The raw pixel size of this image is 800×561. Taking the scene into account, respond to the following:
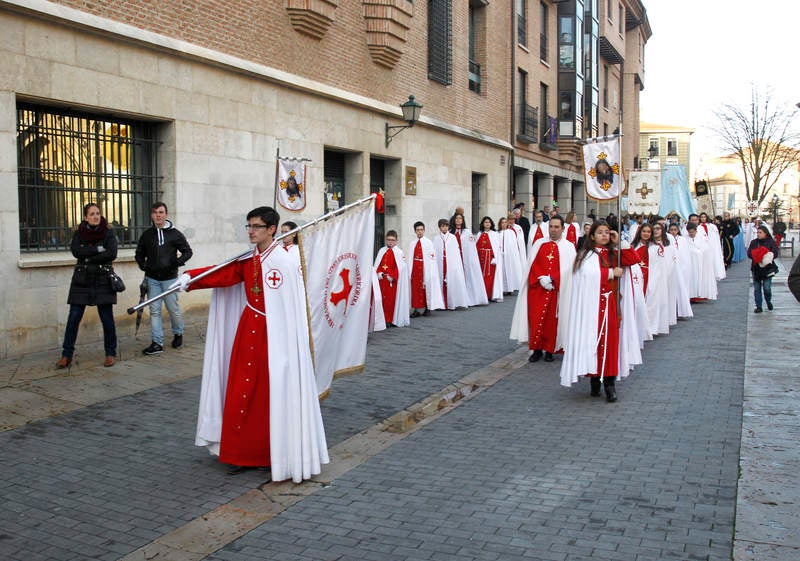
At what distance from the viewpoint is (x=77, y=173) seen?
10.2m

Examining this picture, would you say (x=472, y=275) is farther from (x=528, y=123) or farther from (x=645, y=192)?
(x=528, y=123)

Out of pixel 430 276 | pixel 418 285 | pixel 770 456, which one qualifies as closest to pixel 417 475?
pixel 770 456

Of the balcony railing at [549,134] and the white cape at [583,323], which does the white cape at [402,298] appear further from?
the balcony railing at [549,134]

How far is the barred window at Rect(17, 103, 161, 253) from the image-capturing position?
9.60 m

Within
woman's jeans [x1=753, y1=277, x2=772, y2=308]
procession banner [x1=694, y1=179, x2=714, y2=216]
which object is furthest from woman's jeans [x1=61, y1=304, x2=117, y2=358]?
procession banner [x1=694, y1=179, x2=714, y2=216]

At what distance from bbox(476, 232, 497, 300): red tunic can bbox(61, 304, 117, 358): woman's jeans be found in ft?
31.4

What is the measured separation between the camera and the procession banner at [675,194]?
24.7 m

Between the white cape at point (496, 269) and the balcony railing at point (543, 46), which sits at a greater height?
the balcony railing at point (543, 46)

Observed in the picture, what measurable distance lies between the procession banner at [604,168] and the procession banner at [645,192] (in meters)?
9.46

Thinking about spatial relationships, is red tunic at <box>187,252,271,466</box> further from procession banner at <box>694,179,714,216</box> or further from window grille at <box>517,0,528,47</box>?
procession banner at <box>694,179,714,216</box>

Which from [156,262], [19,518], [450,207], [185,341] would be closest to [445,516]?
[19,518]

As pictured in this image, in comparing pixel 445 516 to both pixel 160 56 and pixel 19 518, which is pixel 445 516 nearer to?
pixel 19 518

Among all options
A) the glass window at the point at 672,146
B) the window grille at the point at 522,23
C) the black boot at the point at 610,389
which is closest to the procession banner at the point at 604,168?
the black boot at the point at 610,389

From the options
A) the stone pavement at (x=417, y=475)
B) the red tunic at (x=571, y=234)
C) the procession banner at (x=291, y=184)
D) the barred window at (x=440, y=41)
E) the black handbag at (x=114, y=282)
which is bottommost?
the stone pavement at (x=417, y=475)
